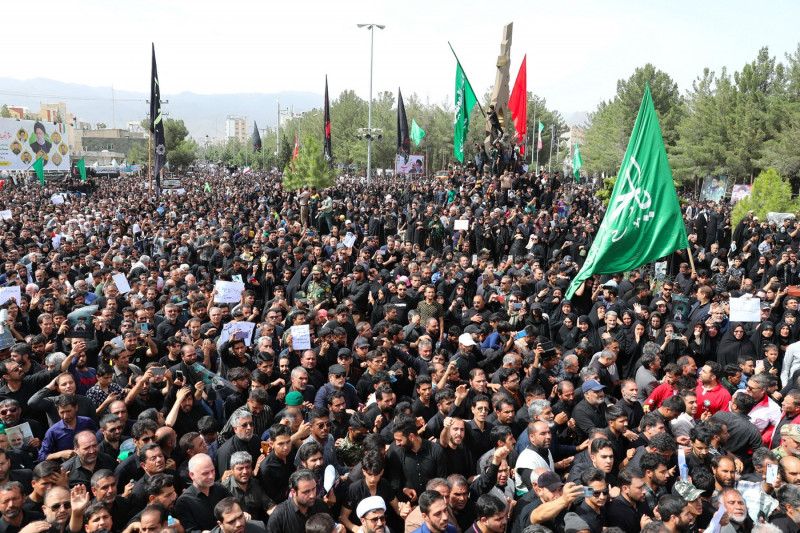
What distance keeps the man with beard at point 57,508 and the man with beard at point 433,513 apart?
225cm

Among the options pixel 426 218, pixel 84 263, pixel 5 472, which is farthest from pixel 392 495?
pixel 426 218

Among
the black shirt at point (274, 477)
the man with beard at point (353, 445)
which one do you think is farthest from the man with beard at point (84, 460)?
the man with beard at point (353, 445)

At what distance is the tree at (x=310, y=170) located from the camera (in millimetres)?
36969

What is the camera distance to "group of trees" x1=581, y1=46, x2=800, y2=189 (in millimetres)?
37750

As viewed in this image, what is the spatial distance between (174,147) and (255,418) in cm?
7897

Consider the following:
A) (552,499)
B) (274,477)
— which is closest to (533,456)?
(552,499)

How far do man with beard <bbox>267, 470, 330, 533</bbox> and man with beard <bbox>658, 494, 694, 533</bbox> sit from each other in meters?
2.29

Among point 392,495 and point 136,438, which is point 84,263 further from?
point 392,495

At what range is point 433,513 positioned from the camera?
161 inches

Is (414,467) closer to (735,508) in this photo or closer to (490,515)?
(490,515)

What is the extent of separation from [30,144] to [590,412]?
56.3m

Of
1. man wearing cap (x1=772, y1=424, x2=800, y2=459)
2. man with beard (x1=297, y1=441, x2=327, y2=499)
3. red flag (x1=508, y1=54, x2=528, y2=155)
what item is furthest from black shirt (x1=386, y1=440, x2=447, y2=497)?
red flag (x1=508, y1=54, x2=528, y2=155)

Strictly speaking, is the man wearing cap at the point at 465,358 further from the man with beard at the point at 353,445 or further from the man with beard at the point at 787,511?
the man with beard at the point at 787,511

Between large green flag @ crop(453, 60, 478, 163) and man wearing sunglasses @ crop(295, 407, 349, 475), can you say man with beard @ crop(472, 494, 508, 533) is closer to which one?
man wearing sunglasses @ crop(295, 407, 349, 475)
